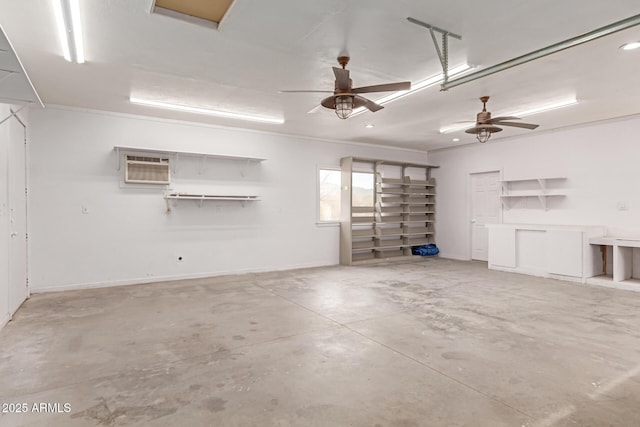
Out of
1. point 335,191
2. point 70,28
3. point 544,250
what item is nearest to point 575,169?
point 544,250

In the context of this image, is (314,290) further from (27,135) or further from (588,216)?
(588,216)

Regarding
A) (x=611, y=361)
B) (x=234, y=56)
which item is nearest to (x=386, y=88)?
(x=234, y=56)

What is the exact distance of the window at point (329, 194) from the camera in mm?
7863

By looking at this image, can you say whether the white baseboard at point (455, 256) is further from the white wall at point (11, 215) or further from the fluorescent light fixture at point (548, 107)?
the white wall at point (11, 215)

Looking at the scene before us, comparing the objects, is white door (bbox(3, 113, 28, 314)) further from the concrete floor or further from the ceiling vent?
the ceiling vent

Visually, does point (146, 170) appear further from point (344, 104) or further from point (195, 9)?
point (344, 104)

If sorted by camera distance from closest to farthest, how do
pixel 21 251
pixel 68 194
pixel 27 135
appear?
pixel 21 251 → pixel 27 135 → pixel 68 194

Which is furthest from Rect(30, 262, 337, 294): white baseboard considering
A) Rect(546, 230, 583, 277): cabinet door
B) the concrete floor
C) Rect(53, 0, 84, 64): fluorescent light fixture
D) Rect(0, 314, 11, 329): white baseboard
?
Rect(546, 230, 583, 277): cabinet door

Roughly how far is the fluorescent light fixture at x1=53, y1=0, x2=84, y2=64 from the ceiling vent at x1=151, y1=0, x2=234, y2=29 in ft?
1.98

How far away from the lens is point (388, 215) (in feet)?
28.6

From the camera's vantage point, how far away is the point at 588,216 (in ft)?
20.9

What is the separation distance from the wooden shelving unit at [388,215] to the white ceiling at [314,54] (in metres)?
2.78

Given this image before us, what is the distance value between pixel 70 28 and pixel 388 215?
7059mm

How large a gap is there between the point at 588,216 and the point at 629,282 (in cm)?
136
